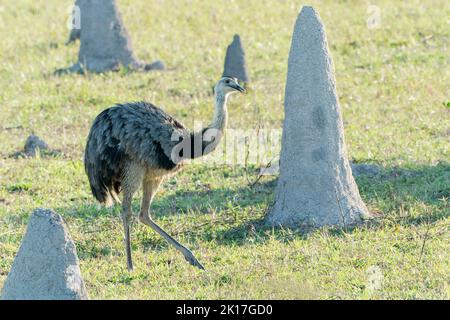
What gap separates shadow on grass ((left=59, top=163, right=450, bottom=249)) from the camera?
973cm

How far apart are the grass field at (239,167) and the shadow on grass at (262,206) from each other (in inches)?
0.7

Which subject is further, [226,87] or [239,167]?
[239,167]

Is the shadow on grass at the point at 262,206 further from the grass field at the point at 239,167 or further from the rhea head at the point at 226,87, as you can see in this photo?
the rhea head at the point at 226,87

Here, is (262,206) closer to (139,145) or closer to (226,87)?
(226,87)

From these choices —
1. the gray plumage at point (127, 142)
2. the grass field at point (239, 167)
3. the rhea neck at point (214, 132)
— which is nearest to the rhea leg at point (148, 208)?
the grass field at point (239, 167)

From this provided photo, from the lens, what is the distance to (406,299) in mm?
7789

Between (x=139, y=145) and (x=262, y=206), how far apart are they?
5.54 feet

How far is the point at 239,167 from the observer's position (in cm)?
1204

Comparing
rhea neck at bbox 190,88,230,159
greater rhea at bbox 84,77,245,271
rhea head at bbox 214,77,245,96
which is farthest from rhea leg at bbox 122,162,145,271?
rhea head at bbox 214,77,245,96

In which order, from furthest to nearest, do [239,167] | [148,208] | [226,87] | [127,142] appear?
1. [239,167]
2. [148,208]
3. [226,87]
4. [127,142]

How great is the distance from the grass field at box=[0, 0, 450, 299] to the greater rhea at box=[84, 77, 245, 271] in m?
0.61

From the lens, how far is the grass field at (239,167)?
859 centimetres

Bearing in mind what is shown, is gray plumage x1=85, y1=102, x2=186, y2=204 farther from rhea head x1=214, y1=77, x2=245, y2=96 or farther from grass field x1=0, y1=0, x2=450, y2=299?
grass field x1=0, y1=0, x2=450, y2=299

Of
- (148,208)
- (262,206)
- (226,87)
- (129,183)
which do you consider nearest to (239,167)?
(262,206)
